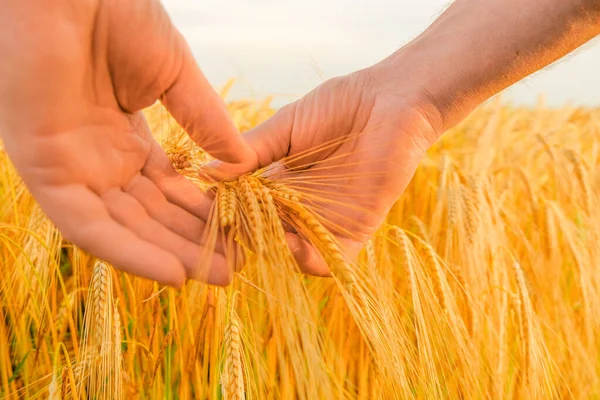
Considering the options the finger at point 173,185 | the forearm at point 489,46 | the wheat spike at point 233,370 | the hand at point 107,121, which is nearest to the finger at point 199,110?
the hand at point 107,121

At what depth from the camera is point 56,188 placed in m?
0.87

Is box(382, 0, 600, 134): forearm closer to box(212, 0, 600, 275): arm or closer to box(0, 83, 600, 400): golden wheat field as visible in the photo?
box(212, 0, 600, 275): arm

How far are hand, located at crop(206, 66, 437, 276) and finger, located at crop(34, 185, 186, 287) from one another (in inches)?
12.5

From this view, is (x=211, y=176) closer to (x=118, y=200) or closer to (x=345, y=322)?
(x=118, y=200)

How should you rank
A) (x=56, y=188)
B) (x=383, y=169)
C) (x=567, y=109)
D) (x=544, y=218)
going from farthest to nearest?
(x=567, y=109) → (x=544, y=218) → (x=383, y=169) → (x=56, y=188)

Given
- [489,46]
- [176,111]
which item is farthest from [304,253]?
[489,46]

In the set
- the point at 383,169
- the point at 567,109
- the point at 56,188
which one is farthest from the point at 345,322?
the point at 567,109

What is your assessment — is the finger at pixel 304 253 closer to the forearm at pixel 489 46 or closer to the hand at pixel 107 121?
the hand at pixel 107 121

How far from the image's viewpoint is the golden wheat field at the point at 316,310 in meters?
0.88

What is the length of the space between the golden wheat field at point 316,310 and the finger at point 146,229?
0.06 m

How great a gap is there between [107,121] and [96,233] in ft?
0.57

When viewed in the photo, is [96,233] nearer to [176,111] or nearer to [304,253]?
[176,111]

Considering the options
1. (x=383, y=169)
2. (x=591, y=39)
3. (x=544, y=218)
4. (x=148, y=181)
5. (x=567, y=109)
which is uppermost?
(x=567, y=109)

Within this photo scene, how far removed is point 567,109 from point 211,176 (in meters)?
3.47
